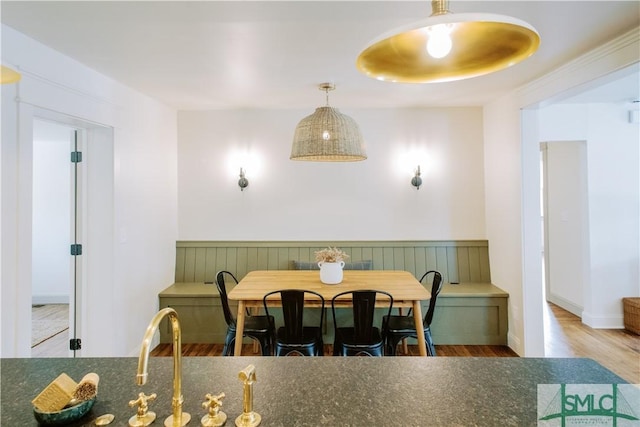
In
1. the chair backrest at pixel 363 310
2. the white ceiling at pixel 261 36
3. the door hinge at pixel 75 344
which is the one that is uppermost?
the white ceiling at pixel 261 36

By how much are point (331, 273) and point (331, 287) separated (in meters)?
0.12

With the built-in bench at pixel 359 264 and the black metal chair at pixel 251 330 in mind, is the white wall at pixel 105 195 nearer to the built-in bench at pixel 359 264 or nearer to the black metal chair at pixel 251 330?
Answer: the built-in bench at pixel 359 264

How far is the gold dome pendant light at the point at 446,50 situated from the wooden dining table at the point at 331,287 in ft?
5.58

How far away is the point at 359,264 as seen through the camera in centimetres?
365

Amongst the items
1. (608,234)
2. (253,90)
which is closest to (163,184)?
(253,90)

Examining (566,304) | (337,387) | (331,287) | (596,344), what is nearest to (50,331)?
(331,287)

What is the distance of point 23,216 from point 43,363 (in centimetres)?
120

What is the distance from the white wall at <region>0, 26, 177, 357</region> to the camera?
186 centimetres

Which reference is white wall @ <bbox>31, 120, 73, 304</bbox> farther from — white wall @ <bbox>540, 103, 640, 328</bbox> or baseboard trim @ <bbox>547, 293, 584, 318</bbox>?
baseboard trim @ <bbox>547, 293, 584, 318</bbox>

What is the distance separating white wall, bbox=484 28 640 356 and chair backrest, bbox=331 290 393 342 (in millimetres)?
1611

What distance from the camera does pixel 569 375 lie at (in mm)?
1044

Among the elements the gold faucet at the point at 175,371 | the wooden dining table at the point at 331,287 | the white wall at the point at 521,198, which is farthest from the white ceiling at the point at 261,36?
the wooden dining table at the point at 331,287

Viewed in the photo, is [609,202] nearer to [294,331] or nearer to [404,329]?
[404,329]

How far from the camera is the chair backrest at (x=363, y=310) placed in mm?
2209
